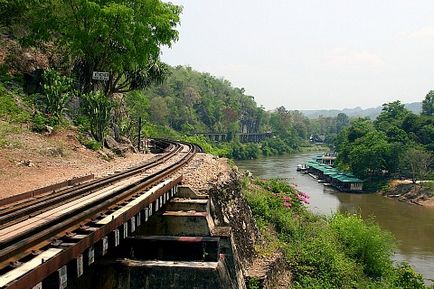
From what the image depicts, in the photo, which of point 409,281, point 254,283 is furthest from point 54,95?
point 409,281

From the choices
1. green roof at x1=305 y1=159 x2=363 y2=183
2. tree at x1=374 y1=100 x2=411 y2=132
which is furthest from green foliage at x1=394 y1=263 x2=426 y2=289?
tree at x1=374 y1=100 x2=411 y2=132

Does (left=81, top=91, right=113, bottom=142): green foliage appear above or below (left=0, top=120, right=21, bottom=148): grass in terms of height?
above

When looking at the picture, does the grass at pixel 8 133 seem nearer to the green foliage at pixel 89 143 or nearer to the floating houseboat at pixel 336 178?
the green foliage at pixel 89 143

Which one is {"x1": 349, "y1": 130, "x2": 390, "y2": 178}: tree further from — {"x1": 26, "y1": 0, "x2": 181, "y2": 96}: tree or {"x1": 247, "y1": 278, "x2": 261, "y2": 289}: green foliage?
{"x1": 247, "y1": 278, "x2": 261, "y2": 289}: green foliage

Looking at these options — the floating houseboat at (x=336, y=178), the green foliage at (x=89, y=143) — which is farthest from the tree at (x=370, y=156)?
the green foliage at (x=89, y=143)

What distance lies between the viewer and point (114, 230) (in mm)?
8078

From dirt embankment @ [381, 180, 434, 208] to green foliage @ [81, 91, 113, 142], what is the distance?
3975 centimetres

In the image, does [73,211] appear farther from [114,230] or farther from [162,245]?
A: [162,245]

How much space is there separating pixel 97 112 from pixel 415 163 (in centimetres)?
4667

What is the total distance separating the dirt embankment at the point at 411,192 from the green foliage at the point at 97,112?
3975 cm

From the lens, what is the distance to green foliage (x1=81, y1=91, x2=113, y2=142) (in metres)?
25.6

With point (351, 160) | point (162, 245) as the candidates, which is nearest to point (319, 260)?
point (162, 245)

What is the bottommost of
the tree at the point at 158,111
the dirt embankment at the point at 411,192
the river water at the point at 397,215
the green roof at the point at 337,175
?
the river water at the point at 397,215

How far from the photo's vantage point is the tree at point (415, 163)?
191 feet
